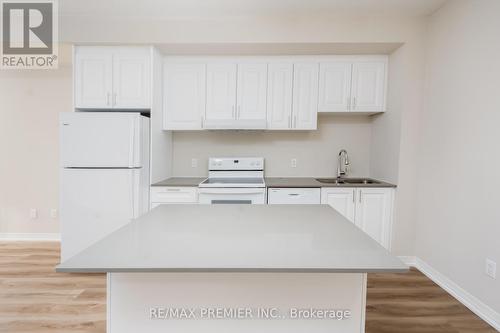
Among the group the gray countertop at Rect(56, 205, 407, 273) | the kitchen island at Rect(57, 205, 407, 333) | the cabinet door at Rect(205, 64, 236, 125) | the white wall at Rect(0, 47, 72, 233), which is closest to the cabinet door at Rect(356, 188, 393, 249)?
the gray countertop at Rect(56, 205, 407, 273)

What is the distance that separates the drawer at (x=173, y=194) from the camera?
312 cm

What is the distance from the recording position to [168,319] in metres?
1.12

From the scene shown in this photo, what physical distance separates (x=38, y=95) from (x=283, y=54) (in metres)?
3.29

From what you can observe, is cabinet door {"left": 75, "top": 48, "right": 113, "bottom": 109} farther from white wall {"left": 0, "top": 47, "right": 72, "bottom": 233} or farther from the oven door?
the oven door

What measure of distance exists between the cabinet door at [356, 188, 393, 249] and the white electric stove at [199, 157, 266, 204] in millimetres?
1095

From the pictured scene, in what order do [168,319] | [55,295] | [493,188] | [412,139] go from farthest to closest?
[412,139]
[55,295]
[493,188]
[168,319]

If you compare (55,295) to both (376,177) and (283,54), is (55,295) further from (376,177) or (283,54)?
(376,177)

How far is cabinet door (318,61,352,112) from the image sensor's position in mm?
3305

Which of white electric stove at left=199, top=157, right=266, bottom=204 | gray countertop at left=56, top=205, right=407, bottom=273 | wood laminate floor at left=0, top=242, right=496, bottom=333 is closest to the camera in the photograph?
gray countertop at left=56, top=205, right=407, bottom=273

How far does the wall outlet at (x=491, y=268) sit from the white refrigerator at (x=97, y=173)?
122 inches

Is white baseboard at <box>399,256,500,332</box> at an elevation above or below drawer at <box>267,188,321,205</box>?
below

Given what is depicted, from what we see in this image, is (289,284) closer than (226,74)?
Yes

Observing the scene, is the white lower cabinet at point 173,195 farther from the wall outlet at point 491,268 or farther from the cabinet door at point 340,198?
the wall outlet at point 491,268

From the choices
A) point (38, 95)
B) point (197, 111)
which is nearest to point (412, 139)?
point (197, 111)
